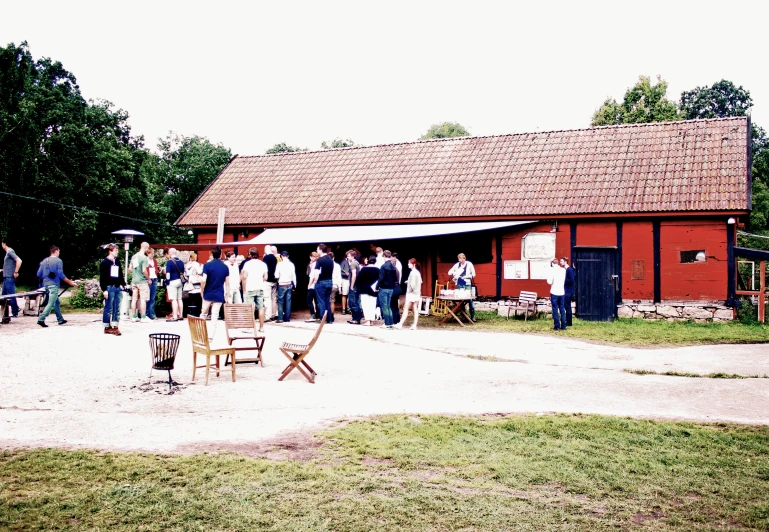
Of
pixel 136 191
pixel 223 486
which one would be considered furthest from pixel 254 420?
pixel 136 191

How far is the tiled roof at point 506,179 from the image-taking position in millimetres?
18391

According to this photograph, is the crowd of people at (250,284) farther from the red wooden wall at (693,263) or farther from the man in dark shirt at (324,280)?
the red wooden wall at (693,263)

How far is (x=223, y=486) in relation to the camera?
17.0 feet

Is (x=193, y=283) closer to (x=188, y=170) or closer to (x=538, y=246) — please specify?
(x=538, y=246)

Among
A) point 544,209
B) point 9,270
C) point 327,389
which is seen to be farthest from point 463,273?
point 9,270

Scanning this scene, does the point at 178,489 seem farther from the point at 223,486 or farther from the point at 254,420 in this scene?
the point at 254,420

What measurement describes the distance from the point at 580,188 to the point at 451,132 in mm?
34111

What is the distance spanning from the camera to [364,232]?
19438 millimetres

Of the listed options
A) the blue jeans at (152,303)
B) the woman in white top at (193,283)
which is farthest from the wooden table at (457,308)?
the blue jeans at (152,303)

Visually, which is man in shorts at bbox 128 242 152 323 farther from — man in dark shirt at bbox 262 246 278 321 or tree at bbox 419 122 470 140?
tree at bbox 419 122 470 140

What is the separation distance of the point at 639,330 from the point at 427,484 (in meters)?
11.2

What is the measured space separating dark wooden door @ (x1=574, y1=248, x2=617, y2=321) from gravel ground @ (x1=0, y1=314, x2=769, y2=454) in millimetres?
4546

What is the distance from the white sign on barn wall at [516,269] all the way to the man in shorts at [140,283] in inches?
357

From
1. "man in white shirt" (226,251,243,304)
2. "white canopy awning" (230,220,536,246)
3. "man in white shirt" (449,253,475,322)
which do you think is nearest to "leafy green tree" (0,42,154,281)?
"white canopy awning" (230,220,536,246)
